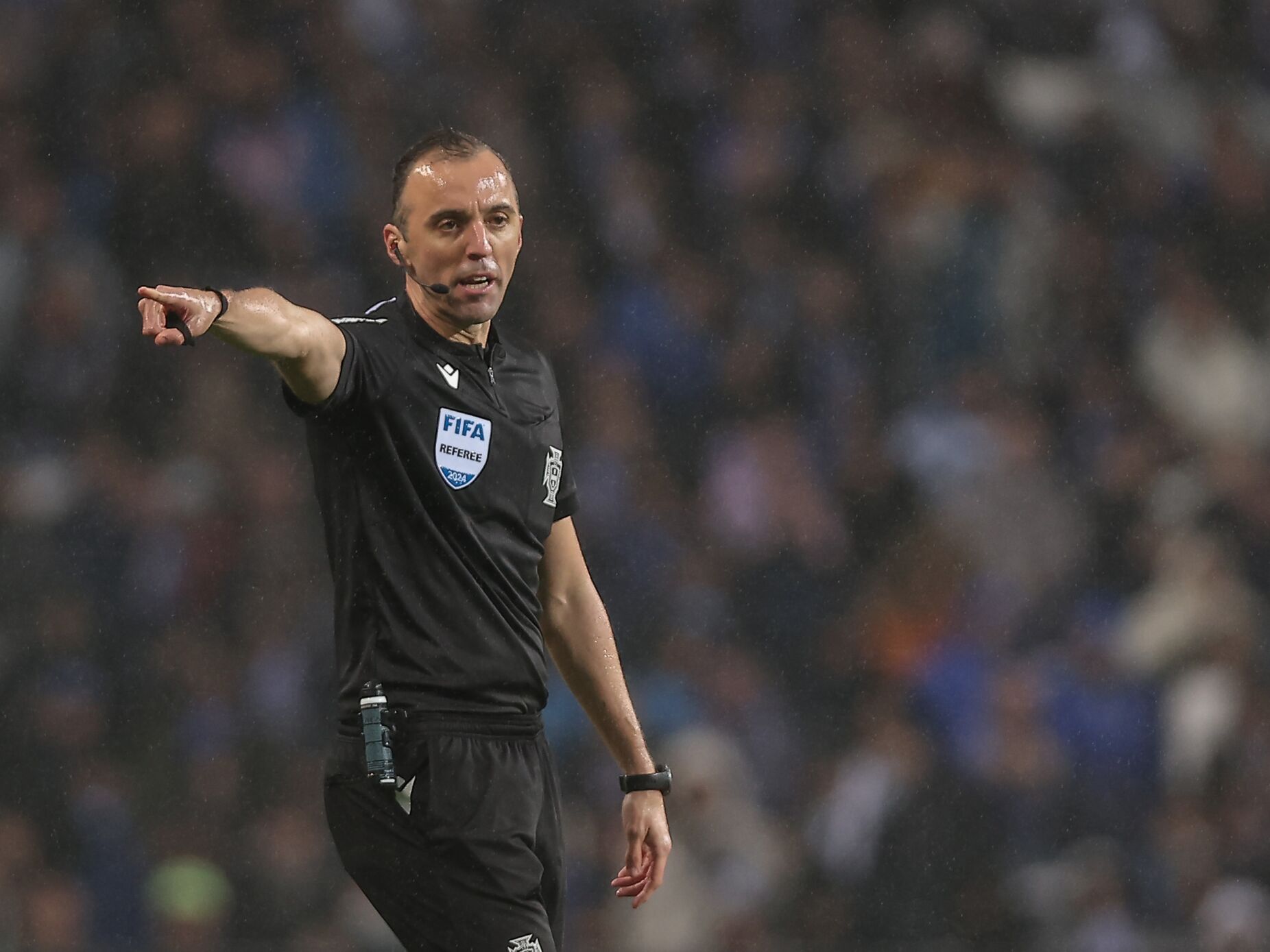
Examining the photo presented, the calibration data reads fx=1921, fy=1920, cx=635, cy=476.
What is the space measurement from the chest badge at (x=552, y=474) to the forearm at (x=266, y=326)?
0.57m

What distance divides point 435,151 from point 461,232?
0.17 m

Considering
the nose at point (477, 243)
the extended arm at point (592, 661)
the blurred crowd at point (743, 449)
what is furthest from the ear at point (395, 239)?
the blurred crowd at point (743, 449)

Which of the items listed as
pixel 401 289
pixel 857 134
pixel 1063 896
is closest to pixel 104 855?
pixel 401 289

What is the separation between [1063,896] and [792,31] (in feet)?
14.7

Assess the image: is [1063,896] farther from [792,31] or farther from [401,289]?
[792,31]

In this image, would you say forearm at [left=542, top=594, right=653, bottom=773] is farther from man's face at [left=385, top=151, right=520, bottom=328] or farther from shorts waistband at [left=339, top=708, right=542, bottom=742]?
man's face at [left=385, top=151, right=520, bottom=328]

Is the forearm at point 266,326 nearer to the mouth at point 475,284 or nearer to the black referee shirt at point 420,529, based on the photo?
the black referee shirt at point 420,529

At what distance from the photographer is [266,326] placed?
114 inches

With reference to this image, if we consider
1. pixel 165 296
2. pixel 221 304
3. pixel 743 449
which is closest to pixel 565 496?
pixel 221 304

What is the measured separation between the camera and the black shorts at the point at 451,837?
314cm

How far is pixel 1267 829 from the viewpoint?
7.26 meters

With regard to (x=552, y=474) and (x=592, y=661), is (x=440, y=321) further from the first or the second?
(x=592, y=661)

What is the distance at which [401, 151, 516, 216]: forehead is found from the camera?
133 inches

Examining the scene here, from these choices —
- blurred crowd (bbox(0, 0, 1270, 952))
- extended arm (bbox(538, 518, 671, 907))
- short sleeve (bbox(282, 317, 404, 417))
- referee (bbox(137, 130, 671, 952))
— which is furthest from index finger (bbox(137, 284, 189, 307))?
blurred crowd (bbox(0, 0, 1270, 952))
